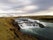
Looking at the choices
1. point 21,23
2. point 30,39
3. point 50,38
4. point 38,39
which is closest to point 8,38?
point 30,39

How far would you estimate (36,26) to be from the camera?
137 ft

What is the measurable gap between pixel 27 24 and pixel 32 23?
164cm

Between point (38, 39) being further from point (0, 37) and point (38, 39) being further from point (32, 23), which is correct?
point (32, 23)

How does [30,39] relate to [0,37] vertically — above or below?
below

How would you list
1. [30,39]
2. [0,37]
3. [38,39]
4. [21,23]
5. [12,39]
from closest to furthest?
[0,37] < [12,39] < [30,39] < [38,39] < [21,23]

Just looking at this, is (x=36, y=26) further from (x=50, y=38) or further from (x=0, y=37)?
(x=0, y=37)

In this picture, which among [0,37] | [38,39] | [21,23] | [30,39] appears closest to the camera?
[0,37]

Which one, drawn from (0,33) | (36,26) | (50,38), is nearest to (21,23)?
(36,26)

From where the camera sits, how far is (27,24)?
42.4 m

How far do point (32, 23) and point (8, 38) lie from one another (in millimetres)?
27770

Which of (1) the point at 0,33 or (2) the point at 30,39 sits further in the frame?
(2) the point at 30,39

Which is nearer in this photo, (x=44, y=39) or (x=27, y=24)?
(x=44, y=39)

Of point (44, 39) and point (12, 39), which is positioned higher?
point (12, 39)

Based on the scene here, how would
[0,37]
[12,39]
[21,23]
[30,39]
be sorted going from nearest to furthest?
[0,37]
[12,39]
[30,39]
[21,23]
